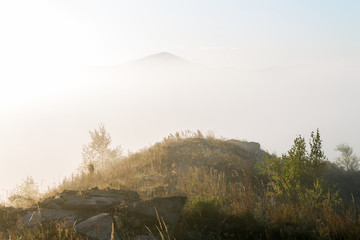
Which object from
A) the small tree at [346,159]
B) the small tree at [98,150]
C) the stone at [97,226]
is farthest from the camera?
the small tree at [346,159]

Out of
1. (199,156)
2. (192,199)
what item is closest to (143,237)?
(192,199)

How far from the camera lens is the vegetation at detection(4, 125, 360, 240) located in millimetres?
5840

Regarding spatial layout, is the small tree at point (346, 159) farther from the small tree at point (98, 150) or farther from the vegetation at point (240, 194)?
the small tree at point (98, 150)

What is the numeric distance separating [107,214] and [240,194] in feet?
11.8

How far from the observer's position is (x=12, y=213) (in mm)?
6641

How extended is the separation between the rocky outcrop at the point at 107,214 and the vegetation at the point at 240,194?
254 millimetres

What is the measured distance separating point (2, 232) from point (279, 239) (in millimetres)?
5440

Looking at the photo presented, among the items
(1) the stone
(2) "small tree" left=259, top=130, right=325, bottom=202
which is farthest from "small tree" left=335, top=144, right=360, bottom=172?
(1) the stone

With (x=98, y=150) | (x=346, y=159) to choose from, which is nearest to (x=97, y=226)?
(x=98, y=150)

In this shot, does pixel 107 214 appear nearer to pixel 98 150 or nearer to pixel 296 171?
pixel 296 171

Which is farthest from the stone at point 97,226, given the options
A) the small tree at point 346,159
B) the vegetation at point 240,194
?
the small tree at point 346,159

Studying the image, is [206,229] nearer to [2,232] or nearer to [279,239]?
[279,239]

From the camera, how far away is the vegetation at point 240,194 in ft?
19.2

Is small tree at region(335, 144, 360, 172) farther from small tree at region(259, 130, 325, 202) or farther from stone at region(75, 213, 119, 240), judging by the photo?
stone at region(75, 213, 119, 240)
